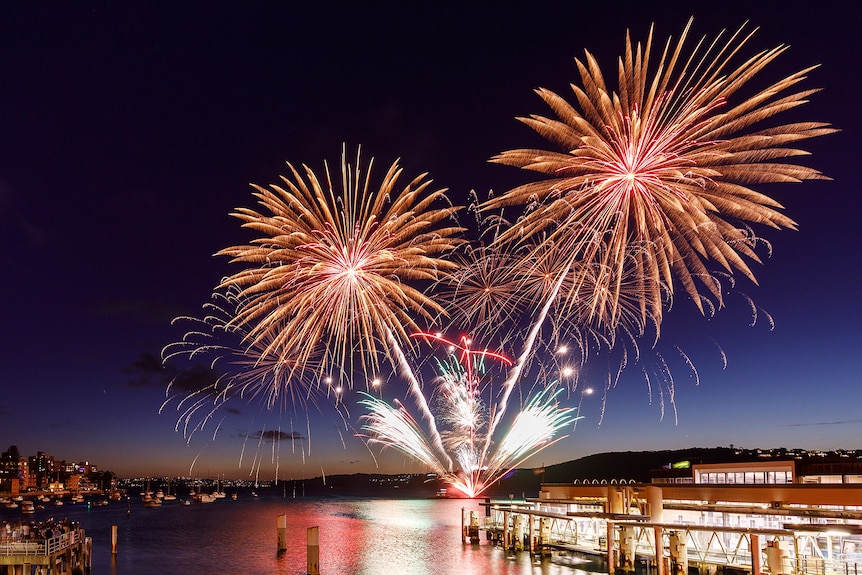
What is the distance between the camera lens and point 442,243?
3859 centimetres

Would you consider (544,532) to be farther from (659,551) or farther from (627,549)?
(659,551)

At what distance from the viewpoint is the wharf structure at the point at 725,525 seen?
32625 millimetres

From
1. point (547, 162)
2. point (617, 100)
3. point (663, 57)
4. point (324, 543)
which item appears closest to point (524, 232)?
point (547, 162)

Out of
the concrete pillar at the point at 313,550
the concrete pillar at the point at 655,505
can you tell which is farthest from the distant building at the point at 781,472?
the concrete pillar at the point at 313,550

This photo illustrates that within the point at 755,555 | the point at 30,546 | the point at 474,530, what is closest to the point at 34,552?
the point at 30,546

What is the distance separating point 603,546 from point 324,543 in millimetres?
49616

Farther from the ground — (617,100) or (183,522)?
(617,100)

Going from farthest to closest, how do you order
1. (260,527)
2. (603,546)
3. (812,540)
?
(260,527) < (603,546) < (812,540)

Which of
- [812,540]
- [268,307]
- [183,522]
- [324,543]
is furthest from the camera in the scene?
[183,522]

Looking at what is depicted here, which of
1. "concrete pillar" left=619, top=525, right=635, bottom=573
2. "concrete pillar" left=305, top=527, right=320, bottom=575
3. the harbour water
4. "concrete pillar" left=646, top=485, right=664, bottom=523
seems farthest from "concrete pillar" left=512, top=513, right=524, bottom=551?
"concrete pillar" left=305, top=527, right=320, bottom=575

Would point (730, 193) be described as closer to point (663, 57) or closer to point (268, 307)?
point (663, 57)

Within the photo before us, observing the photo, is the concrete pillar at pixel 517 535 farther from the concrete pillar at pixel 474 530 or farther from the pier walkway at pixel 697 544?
the concrete pillar at pixel 474 530

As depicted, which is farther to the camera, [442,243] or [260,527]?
[260,527]

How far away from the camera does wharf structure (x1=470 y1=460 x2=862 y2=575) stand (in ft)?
107
